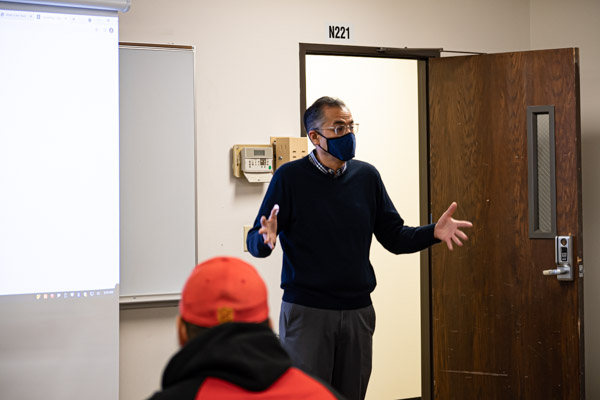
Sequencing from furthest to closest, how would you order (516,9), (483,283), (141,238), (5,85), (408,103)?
(408,103) < (516,9) < (483,283) < (141,238) < (5,85)

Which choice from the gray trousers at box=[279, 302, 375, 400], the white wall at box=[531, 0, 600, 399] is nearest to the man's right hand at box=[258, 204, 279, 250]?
the gray trousers at box=[279, 302, 375, 400]

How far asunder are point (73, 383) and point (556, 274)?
245 cm

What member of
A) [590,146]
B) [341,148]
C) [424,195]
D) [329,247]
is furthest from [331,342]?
[590,146]

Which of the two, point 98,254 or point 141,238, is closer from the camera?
point 98,254

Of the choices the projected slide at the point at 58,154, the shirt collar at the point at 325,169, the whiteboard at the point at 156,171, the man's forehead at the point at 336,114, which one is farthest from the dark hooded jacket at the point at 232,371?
the whiteboard at the point at 156,171

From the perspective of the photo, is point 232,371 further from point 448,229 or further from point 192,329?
point 448,229

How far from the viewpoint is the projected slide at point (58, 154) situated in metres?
2.65

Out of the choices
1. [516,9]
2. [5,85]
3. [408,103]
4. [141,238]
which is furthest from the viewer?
[408,103]

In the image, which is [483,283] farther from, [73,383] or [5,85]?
[5,85]

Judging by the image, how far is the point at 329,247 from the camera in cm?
229

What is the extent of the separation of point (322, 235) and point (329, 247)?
0.05m

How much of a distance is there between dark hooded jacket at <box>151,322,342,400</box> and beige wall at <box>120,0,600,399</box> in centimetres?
230

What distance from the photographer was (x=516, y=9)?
3.87m

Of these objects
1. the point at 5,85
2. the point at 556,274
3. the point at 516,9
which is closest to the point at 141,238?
the point at 5,85
